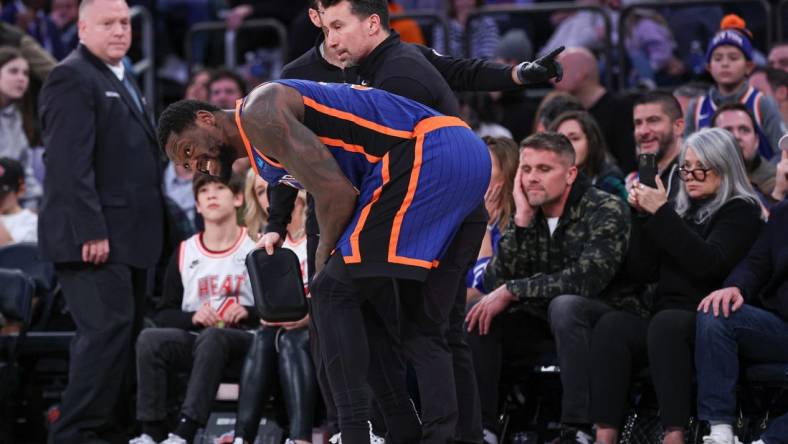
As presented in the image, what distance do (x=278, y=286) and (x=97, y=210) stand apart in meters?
1.97

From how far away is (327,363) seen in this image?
15.9 feet

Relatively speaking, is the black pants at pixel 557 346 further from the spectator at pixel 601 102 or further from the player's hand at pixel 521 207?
the spectator at pixel 601 102

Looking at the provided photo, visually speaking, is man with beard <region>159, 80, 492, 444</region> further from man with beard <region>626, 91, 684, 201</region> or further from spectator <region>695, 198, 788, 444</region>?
man with beard <region>626, 91, 684, 201</region>

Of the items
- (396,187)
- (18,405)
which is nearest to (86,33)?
(18,405)

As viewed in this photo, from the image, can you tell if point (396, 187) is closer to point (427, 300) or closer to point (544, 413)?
point (427, 300)

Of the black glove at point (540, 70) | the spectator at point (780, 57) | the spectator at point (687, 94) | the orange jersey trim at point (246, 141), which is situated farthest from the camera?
the spectator at point (780, 57)

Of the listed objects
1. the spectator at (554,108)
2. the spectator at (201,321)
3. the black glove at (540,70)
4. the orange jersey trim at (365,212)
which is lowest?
the spectator at (201,321)

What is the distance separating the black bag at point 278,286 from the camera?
16.8 ft

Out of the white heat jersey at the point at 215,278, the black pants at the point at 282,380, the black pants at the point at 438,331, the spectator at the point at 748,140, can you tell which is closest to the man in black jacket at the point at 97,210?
the white heat jersey at the point at 215,278

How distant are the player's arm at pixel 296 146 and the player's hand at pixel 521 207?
1.99 m

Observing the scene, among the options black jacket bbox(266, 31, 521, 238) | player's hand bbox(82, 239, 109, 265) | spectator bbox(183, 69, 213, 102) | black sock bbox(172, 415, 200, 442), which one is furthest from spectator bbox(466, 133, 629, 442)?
spectator bbox(183, 69, 213, 102)

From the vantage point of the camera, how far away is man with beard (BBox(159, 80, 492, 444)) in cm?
478

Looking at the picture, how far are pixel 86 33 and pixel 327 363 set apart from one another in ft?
9.97

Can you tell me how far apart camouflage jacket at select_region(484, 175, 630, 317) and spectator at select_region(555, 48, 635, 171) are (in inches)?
79.7
